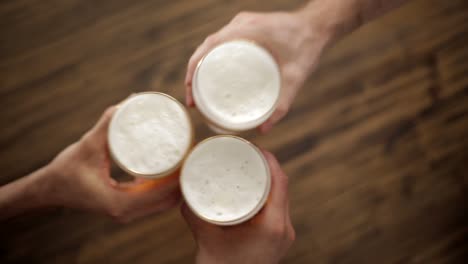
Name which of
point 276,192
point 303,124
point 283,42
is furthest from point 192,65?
point 303,124

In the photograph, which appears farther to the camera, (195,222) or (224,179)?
(195,222)

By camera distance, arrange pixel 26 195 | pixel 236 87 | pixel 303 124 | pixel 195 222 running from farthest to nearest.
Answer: pixel 303 124 < pixel 26 195 < pixel 195 222 < pixel 236 87

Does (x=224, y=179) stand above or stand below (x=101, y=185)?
above

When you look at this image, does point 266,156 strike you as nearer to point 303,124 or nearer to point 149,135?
point 149,135

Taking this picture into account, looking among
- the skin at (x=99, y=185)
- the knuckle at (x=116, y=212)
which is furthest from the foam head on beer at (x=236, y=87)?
the knuckle at (x=116, y=212)

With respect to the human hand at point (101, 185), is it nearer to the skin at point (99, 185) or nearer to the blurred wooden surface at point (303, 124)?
the skin at point (99, 185)

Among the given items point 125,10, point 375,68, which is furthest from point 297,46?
point 125,10

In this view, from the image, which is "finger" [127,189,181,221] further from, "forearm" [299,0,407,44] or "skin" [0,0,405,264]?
"forearm" [299,0,407,44]
